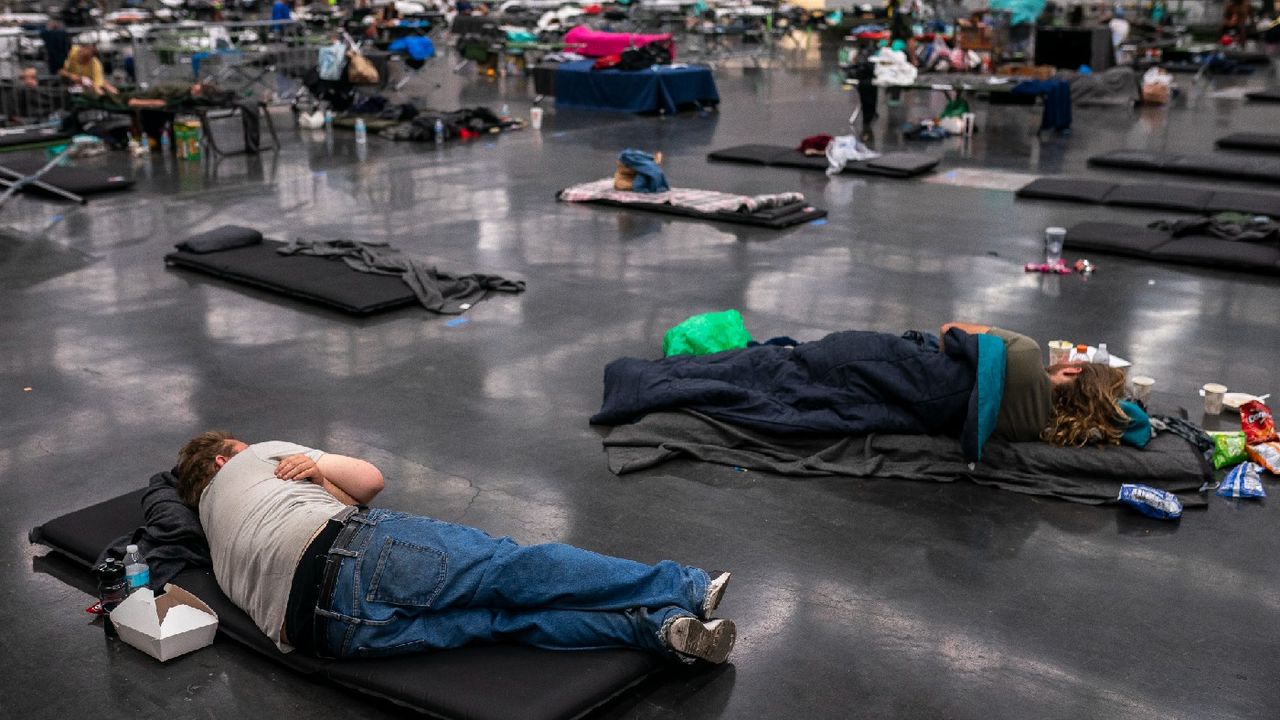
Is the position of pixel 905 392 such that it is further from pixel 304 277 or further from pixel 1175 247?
pixel 1175 247

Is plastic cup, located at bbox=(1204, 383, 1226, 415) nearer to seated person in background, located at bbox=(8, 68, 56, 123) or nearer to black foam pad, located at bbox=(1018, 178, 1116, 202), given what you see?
black foam pad, located at bbox=(1018, 178, 1116, 202)

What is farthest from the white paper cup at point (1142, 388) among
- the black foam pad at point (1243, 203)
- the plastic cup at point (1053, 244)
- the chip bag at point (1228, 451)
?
the black foam pad at point (1243, 203)

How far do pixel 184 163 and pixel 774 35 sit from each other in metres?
19.8

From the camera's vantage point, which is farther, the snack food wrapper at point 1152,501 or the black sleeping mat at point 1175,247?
the black sleeping mat at point 1175,247

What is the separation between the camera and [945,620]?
4500 mm

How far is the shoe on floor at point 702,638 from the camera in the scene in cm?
395

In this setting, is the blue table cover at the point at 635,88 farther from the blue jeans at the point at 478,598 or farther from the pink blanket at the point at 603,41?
the blue jeans at the point at 478,598

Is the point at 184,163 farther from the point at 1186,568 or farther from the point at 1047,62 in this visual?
the point at 1047,62

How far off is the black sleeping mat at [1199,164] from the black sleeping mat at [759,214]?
14.6ft

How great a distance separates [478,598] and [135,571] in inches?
53.9

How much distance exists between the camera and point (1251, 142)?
15.1 metres

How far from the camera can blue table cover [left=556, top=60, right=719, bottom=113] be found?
1891cm

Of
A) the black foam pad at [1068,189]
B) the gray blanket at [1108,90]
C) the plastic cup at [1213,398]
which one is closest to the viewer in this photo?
the plastic cup at [1213,398]

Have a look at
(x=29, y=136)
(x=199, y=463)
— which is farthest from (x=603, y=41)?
(x=199, y=463)
